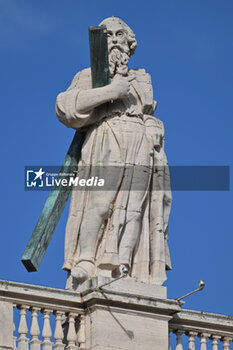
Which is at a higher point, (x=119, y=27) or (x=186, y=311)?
(x=119, y=27)

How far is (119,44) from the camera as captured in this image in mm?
24484

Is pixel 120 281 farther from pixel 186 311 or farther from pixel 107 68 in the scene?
pixel 107 68

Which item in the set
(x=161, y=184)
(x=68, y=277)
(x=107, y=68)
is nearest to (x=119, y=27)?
(x=107, y=68)

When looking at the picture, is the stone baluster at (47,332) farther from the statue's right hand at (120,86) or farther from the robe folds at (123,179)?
the statue's right hand at (120,86)

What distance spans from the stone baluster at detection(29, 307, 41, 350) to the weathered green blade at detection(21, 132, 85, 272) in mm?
1241

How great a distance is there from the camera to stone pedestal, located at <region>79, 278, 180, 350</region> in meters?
22.2

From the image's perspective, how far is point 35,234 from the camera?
2350 centimetres

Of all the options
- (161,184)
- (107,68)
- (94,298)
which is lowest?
(94,298)

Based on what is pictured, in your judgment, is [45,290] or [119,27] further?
[119,27]

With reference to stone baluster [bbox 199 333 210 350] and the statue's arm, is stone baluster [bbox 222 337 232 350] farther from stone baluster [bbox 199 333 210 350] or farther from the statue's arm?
the statue's arm

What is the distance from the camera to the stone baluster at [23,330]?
71.0ft

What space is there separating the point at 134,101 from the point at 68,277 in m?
3.20

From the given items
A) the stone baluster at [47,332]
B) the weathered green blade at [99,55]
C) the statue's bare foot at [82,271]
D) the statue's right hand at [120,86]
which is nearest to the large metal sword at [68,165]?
the weathered green blade at [99,55]

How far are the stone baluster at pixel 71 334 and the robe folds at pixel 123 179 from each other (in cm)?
92
